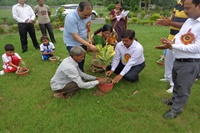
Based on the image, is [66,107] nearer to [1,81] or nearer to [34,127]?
[34,127]

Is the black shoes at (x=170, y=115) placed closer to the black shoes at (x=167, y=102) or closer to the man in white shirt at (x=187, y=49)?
the man in white shirt at (x=187, y=49)

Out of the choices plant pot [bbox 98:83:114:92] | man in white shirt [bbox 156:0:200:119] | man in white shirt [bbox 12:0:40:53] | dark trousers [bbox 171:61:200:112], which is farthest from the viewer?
man in white shirt [bbox 12:0:40:53]

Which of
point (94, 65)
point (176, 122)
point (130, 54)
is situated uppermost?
point (130, 54)

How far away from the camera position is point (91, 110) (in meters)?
3.17

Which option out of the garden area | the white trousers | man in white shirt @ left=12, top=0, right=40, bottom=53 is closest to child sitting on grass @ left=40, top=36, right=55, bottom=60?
man in white shirt @ left=12, top=0, right=40, bottom=53

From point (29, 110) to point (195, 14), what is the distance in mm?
2906

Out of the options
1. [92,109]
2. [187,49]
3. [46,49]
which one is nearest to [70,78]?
[92,109]

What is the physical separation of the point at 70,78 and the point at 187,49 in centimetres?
188

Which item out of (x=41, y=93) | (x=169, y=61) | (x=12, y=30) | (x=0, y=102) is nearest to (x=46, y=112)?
(x=41, y=93)

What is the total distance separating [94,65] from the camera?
463 centimetres

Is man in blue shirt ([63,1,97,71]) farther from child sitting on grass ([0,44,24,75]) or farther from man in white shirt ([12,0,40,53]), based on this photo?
man in white shirt ([12,0,40,53])

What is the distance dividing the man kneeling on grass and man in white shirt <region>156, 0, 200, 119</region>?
1.30 meters

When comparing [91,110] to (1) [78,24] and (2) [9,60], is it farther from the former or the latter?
(2) [9,60]

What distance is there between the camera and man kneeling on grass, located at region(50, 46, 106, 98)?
313 cm
